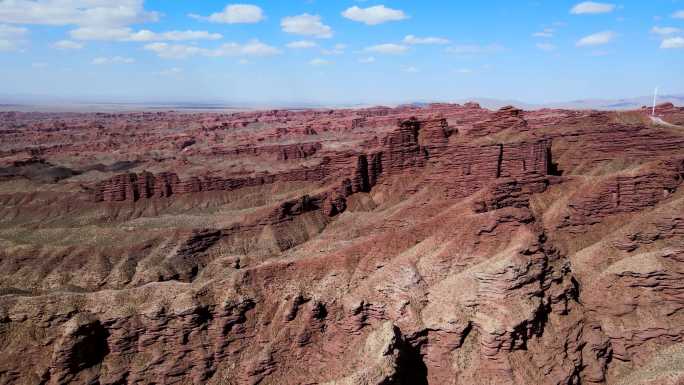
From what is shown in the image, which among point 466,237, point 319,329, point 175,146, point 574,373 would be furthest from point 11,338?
point 175,146

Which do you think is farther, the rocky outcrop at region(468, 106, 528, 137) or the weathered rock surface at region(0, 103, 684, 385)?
the rocky outcrop at region(468, 106, 528, 137)

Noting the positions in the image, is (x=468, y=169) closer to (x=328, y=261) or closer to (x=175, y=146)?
(x=328, y=261)

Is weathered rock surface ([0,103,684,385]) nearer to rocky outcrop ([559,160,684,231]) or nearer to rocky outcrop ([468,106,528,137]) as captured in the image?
rocky outcrop ([559,160,684,231])

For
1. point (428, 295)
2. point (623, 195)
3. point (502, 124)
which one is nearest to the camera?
point (428, 295)

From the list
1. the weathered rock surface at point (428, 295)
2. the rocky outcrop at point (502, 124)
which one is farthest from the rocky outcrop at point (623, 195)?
the rocky outcrop at point (502, 124)

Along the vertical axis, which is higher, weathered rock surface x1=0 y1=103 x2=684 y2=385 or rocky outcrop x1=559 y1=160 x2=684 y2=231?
rocky outcrop x1=559 y1=160 x2=684 y2=231

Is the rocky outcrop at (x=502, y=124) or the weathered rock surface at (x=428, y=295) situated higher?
the rocky outcrop at (x=502, y=124)

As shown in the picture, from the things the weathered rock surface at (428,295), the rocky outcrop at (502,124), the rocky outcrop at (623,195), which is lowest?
the weathered rock surface at (428,295)

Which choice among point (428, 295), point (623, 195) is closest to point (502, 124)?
point (623, 195)

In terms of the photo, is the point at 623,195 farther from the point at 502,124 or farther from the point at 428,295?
the point at 502,124

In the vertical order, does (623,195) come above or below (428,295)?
above

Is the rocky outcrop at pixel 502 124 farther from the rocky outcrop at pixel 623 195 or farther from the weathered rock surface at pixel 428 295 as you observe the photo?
the rocky outcrop at pixel 623 195

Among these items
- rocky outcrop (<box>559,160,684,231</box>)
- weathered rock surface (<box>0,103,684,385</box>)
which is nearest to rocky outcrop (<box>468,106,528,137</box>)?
weathered rock surface (<box>0,103,684,385</box>)
